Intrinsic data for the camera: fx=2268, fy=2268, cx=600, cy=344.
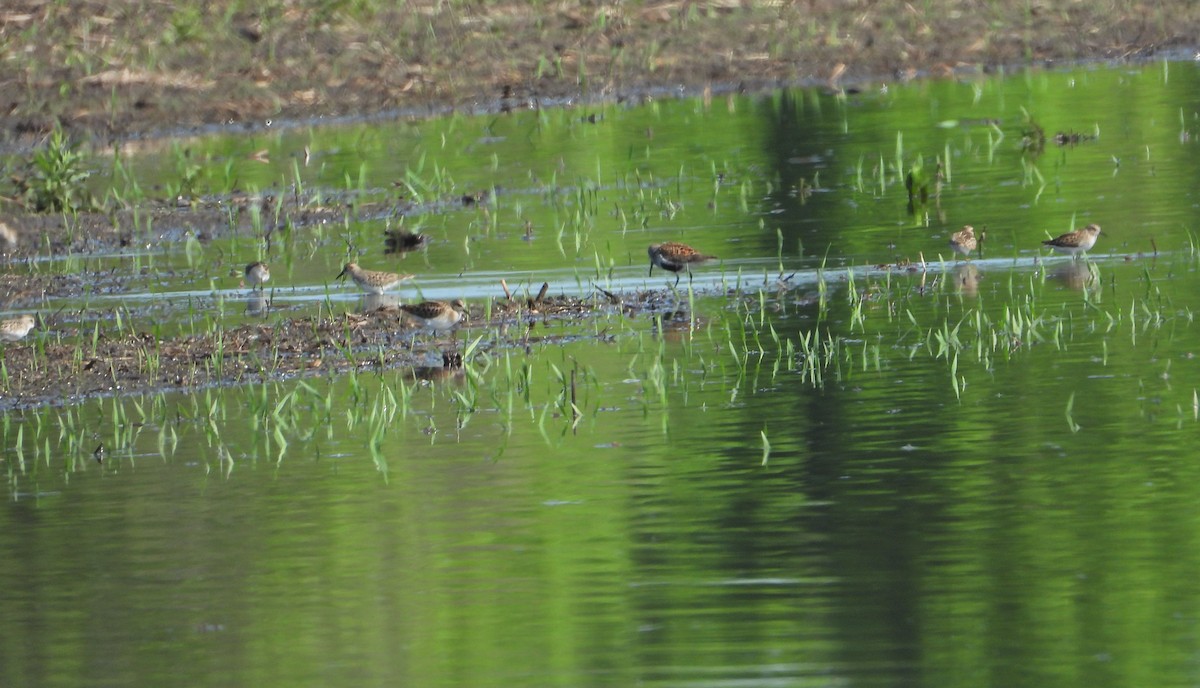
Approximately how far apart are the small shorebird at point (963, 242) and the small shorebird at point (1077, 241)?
541 mm

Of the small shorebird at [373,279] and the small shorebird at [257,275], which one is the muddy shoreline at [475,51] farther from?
the small shorebird at [373,279]

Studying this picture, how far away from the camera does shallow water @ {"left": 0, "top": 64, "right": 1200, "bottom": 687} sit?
691 cm

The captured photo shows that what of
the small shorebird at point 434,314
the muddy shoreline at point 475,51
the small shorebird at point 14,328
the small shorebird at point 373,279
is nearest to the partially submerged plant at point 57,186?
the small shorebird at point 373,279

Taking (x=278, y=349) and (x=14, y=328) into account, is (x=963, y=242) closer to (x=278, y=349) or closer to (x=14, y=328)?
(x=278, y=349)

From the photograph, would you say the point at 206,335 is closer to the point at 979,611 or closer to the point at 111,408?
the point at 111,408

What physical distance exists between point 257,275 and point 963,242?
15.4ft

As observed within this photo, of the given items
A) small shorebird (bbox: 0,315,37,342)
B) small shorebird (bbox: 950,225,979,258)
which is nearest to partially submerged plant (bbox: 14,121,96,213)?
small shorebird (bbox: 0,315,37,342)

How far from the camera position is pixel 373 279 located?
47.1 ft

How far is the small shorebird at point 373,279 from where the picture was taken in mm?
14367

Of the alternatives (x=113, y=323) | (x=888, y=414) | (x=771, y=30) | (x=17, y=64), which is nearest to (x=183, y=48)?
(x=17, y=64)

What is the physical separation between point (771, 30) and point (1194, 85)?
716cm

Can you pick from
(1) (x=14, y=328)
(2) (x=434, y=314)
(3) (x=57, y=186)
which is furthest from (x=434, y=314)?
(3) (x=57, y=186)

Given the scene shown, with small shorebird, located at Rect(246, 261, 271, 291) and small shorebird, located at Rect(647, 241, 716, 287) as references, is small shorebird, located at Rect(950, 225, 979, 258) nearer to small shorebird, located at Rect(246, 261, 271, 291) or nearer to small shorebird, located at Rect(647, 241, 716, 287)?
small shorebird, located at Rect(647, 241, 716, 287)

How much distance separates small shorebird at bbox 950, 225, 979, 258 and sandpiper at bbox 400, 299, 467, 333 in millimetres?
3586
